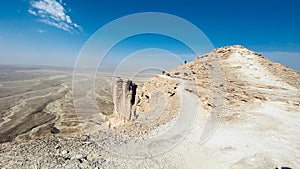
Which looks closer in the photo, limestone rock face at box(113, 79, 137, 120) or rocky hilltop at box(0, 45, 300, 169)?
rocky hilltop at box(0, 45, 300, 169)

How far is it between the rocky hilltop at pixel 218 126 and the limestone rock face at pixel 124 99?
0.48ft

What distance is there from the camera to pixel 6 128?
34.0 m

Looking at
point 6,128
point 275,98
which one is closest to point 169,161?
point 275,98

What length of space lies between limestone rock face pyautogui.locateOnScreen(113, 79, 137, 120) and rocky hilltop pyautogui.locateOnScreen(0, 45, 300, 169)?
0.15m

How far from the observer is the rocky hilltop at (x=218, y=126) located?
31.6ft

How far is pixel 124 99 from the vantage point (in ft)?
85.8

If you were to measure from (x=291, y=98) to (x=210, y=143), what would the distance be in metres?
8.76

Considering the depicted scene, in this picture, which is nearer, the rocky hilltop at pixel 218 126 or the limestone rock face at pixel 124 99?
the rocky hilltop at pixel 218 126

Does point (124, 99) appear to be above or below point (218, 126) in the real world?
below

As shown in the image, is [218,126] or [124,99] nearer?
[218,126]

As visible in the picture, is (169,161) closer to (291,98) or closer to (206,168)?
(206,168)

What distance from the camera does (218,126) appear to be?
1359 cm

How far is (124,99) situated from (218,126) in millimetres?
14897

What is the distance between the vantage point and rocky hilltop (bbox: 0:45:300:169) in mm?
9617
